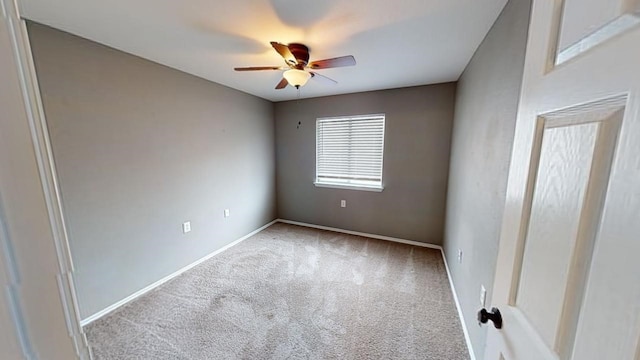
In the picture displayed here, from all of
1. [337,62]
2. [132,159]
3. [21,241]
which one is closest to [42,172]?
[21,241]

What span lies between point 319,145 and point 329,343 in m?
2.77

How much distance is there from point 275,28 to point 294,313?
7.19ft

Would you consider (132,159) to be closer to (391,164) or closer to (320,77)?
(320,77)

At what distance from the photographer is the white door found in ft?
1.19

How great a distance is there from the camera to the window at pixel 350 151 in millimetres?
3536

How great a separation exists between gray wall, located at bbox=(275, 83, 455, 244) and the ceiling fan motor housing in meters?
1.64

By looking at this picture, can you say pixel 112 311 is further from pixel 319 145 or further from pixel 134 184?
pixel 319 145

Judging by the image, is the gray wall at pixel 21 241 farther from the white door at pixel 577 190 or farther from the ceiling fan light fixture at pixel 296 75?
the ceiling fan light fixture at pixel 296 75

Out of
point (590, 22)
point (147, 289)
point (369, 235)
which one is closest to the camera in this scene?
point (590, 22)

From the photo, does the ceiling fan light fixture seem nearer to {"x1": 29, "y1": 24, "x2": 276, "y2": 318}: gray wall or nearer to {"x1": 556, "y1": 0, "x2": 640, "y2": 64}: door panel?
{"x1": 29, "y1": 24, "x2": 276, "y2": 318}: gray wall

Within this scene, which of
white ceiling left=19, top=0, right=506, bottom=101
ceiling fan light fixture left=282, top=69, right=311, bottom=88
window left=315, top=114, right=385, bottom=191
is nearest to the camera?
white ceiling left=19, top=0, right=506, bottom=101

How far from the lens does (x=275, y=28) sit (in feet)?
5.47

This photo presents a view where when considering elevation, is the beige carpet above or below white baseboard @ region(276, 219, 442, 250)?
below

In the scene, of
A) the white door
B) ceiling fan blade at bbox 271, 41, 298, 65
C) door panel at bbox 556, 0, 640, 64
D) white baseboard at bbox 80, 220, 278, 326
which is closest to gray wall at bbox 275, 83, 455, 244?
white baseboard at bbox 80, 220, 278, 326
